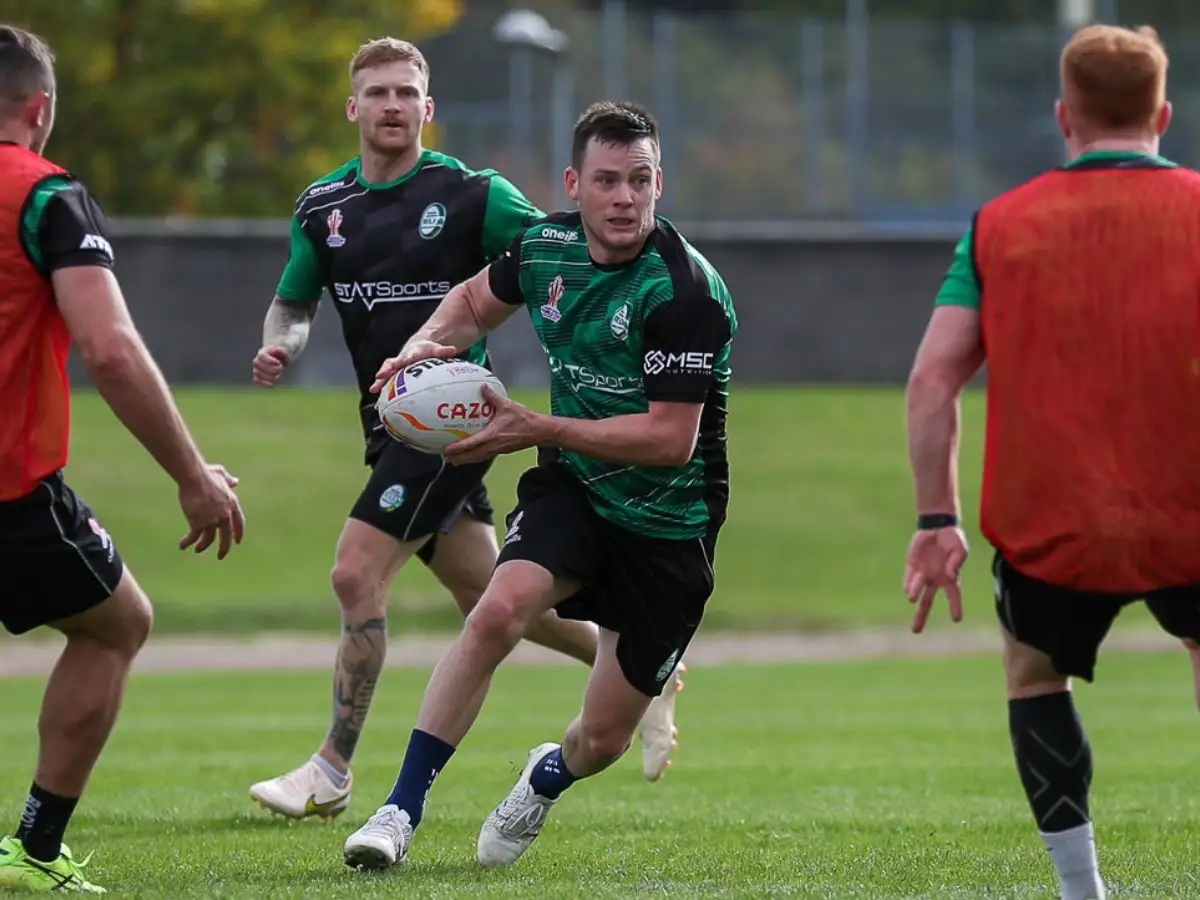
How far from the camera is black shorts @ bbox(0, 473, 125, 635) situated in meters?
5.64

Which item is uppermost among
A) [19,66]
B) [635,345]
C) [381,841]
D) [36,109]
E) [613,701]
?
[19,66]

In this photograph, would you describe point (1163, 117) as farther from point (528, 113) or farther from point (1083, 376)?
point (528, 113)

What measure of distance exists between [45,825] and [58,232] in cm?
174

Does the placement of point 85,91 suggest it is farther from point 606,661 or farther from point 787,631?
point 606,661

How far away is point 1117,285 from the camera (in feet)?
16.3

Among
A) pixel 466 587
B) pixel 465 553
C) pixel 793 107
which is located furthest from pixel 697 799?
pixel 793 107

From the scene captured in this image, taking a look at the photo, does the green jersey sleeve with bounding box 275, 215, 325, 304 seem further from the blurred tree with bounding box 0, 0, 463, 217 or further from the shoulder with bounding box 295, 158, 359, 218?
the blurred tree with bounding box 0, 0, 463, 217

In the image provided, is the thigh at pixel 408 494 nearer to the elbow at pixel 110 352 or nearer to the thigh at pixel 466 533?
the thigh at pixel 466 533

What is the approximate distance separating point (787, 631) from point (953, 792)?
11.5 metres

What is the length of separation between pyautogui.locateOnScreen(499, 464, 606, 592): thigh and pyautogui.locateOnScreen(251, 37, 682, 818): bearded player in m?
1.20

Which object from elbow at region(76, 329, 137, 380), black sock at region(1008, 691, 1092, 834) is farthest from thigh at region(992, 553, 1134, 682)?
elbow at region(76, 329, 137, 380)

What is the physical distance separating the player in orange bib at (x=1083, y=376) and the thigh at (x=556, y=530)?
1424 millimetres

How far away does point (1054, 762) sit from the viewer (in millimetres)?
5262

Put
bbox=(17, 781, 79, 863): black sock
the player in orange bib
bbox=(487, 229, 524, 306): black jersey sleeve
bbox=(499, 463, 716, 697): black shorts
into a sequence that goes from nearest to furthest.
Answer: the player in orange bib < bbox=(17, 781, 79, 863): black sock < bbox=(499, 463, 716, 697): black shorts < bbox=(487, 229, 524, 306): black jersey sleeve
